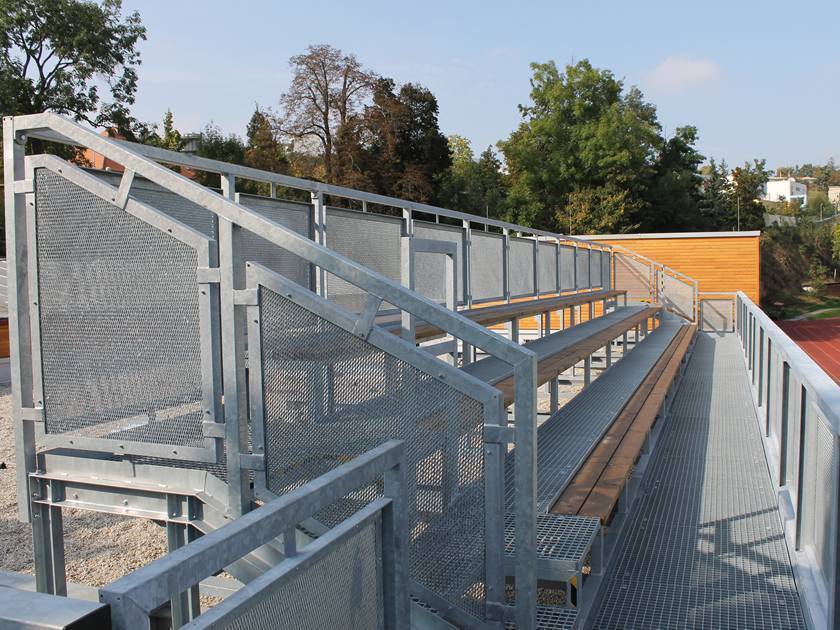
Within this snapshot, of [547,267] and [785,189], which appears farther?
[785,189]

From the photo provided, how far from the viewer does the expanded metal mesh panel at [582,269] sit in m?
12.9

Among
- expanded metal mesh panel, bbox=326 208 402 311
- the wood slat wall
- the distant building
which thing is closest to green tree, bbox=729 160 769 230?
the wood slat wall

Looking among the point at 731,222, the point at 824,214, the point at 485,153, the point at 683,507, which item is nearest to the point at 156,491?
the point at 683,507

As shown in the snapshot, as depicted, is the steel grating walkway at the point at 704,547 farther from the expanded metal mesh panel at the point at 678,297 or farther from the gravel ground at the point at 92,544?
the expanded metal mesh panel at the point at 678,297

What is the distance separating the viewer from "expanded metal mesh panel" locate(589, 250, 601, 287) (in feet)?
47.0

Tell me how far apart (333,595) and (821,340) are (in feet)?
99.9

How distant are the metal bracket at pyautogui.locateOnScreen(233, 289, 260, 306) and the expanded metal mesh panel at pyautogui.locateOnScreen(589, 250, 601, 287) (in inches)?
467

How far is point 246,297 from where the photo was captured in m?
2.90

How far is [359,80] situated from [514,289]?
32.3 meters

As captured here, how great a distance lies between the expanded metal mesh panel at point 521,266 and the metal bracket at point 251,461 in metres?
6.01

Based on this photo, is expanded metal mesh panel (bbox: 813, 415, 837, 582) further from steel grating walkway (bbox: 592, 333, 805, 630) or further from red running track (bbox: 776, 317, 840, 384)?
red running track (bbox: 776, 317, 840, 384)

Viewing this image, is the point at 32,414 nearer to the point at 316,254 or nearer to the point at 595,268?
the point at 316,254

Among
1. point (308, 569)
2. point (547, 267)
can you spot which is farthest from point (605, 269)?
point (308, 569)

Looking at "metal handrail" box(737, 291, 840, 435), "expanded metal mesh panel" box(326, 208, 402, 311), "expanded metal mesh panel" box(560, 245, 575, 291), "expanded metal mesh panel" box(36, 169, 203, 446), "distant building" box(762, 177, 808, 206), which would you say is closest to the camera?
"metal handrail" box(737, 291, 840, 435)
